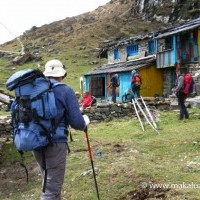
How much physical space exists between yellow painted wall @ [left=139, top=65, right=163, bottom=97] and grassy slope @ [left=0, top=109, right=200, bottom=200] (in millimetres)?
16406

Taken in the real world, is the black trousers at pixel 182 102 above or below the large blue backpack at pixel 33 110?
below

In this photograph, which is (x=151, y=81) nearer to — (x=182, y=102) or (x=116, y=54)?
(x=116, y=54)

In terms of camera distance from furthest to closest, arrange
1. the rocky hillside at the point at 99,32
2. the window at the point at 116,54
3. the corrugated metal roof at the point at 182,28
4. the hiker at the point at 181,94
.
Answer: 1. the rocky hillside at the point at 99,32
2. the window at the point at 116,54
3. the corrugated metal roof at the point at 182,28
4. the hiker at the point at 181,94

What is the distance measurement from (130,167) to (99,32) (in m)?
68.7

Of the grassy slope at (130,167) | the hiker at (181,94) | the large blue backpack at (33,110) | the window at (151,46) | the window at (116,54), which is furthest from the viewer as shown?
the window at (116,54)

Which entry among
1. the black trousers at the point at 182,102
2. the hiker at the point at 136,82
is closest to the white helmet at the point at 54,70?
the black trousers at the point at 182,102

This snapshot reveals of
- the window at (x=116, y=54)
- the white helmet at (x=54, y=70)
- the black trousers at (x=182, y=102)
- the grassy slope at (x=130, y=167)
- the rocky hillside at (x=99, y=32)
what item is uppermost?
the rocky hillside at (x=99, y=32)

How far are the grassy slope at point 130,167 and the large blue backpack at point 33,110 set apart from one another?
2304 millimetres

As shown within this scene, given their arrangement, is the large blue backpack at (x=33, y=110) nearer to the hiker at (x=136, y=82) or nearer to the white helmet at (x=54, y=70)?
the white helmet at (x=54, y=70)

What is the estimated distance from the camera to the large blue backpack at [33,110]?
4.93m

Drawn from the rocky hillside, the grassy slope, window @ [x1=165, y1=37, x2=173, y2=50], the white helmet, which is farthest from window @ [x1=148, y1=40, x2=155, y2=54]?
A: the white helmet

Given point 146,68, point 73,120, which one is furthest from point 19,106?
point 146,68

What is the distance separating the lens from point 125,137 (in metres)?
14.2

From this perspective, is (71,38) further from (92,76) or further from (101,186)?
(101,186)
